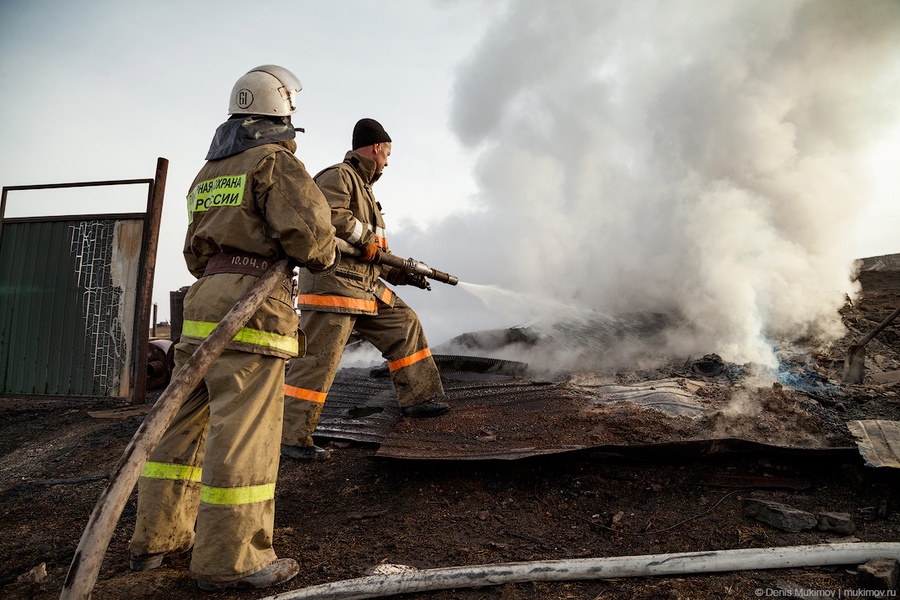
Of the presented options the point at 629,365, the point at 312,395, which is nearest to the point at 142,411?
the point at 312,395

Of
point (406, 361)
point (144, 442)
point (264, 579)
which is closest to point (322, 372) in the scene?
point (406, 361)

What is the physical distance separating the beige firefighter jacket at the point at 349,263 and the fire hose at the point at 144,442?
114 centimetres

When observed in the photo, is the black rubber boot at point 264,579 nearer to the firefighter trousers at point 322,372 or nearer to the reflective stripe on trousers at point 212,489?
the reflective stripe on trousers at point 212,489

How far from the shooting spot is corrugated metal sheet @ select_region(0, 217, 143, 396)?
5.48m

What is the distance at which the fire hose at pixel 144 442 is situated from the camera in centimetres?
157

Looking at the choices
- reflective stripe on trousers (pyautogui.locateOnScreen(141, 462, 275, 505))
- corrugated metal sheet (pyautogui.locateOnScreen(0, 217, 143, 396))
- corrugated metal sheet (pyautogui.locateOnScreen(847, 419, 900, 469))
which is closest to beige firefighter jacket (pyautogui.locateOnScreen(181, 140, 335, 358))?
reflective stripe on trousers (pyautogui.locateOnScreen(141, 462, 275, 505))

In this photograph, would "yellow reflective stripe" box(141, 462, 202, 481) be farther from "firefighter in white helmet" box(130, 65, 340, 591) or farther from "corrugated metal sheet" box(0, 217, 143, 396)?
"corrugated metal sheet" box(0, 217, 143, 396)

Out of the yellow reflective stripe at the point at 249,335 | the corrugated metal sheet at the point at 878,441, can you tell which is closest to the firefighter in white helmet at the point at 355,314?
the yellow reflective stripe at the point at 249,335

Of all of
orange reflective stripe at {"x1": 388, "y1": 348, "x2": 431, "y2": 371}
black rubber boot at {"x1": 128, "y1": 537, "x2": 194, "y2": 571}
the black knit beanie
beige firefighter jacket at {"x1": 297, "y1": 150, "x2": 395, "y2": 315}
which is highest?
the black knit beanie

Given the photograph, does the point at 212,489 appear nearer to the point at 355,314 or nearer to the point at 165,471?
the point at 165,471

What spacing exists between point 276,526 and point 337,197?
205 centimetres

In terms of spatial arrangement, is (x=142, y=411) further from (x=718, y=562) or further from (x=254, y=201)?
(x=718, y=562)

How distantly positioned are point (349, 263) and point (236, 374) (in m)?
1.59

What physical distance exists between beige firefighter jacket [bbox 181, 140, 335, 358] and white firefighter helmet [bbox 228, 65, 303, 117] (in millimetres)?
268
